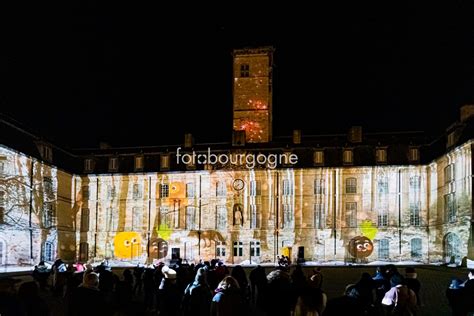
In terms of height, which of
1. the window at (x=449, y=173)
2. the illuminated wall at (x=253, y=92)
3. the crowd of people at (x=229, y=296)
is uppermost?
the illuminated wall at (x=253, y=92)

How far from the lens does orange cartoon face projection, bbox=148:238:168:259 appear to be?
183ft

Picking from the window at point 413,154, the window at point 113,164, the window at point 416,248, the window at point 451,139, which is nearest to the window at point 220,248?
the window at point 113,164

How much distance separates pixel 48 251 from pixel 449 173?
101 ft

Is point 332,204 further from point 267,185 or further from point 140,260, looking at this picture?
point 140,260

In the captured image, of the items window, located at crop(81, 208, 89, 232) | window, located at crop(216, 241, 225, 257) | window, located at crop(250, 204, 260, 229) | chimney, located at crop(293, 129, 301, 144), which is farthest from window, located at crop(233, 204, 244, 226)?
window, located at crop(81, 208, 89, 232)

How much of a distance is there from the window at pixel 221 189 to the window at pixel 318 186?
7466 millimetres

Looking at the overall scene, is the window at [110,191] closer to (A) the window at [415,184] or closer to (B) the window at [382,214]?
(B) the window at [382,214]

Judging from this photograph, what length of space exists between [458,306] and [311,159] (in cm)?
4277

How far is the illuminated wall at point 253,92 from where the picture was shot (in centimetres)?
5825

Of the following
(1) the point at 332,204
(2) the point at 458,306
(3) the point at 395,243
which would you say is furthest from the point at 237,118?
(2) the point at 458,306

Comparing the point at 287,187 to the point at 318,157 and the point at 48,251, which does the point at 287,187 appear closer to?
the point at 318,157

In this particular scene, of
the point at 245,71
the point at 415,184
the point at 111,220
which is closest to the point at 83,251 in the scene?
the point at 111,220

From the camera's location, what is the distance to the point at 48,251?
51438mm

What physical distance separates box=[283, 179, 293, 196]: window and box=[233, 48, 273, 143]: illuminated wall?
18.8ft
